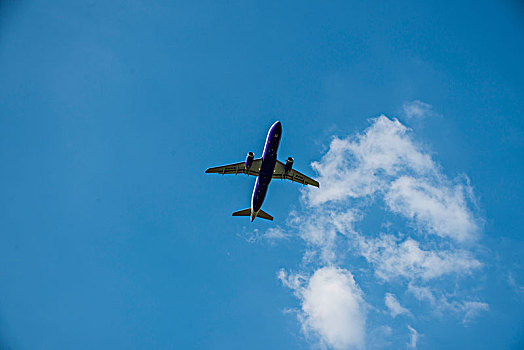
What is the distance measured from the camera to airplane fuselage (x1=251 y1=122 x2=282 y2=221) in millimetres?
52781

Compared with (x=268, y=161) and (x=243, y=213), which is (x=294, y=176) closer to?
(x=243, y=213)

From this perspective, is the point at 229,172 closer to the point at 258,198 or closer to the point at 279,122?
A: the point at 258,198

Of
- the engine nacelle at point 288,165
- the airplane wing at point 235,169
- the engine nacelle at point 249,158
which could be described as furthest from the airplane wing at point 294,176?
the engine nacelle at point 249,158

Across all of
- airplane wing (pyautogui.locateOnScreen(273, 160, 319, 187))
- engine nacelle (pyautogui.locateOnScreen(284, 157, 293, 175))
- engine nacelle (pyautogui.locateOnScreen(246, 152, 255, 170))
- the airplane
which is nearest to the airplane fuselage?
the airplane

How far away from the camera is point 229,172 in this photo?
216ft

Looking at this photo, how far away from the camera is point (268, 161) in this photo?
179ft

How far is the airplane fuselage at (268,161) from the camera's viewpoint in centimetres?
5278

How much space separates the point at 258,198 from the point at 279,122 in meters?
14.6

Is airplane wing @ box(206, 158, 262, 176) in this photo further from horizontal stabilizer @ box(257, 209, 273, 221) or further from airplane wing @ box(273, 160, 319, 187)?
horizontal stabilizer @ box(257, 209, 273, 221)

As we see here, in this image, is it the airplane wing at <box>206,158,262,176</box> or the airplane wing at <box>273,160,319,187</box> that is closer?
the airplane wing at <box>206,158,262,176</box>

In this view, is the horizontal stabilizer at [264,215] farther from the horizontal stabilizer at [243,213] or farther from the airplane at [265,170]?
the horizontal stabilizer at [243,213]

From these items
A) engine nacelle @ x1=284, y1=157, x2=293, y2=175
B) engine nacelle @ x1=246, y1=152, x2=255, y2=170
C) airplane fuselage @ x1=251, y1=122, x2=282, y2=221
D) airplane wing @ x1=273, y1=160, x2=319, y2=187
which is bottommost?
airplane fuselage @ x1=251, y1=122, x2=282, y2=221

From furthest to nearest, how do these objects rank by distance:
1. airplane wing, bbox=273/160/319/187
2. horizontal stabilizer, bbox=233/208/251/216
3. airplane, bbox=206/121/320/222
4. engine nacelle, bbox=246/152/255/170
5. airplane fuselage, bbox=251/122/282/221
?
horizontal stabilizer, bbox=233/208/251/216 → airplane wing, bbox=273/160/319/187 → engine nacelle, bbox=246/152/255/170 → airplane, bbox=206/121/320/222 → airplane fuselage, bbox=251/122/282/221

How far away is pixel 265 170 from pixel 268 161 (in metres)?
1.76
